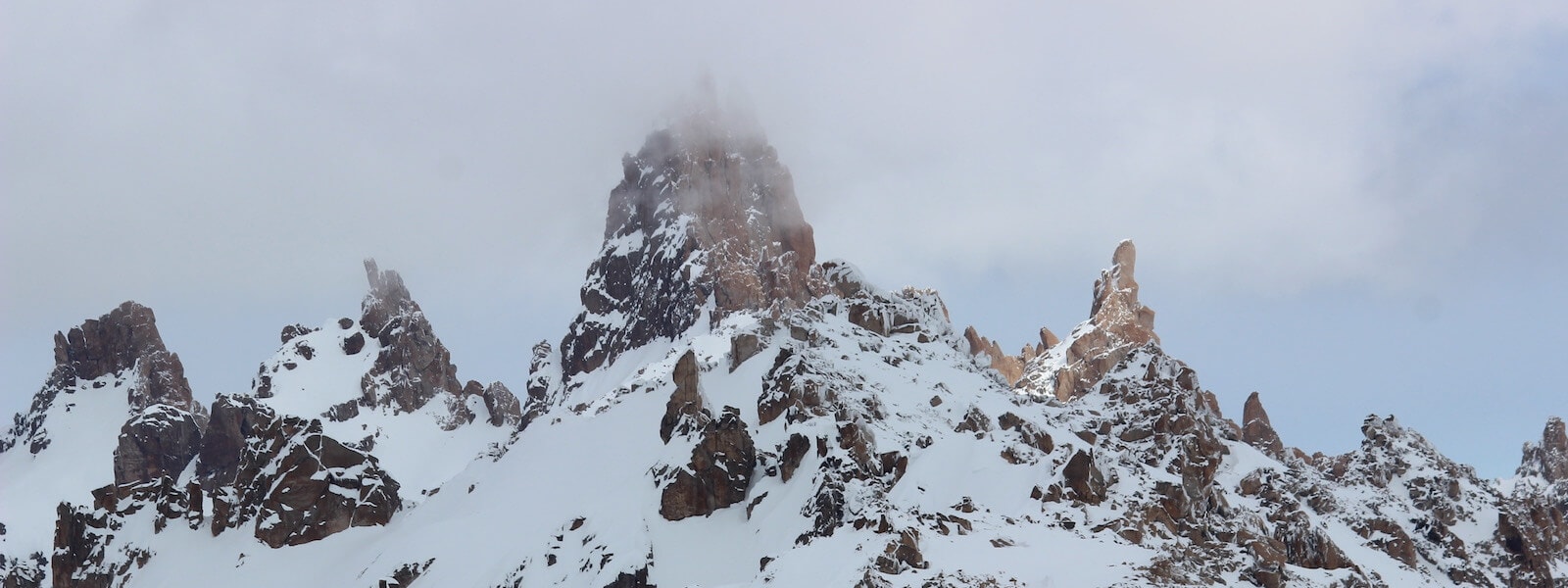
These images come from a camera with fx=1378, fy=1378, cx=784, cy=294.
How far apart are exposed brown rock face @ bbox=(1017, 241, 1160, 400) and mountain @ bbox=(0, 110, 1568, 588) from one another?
0.34m

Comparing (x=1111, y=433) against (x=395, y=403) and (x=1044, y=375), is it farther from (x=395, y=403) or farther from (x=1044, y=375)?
(x=395, y=403)

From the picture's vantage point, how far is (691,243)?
147875 millimetres

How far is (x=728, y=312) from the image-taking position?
132m

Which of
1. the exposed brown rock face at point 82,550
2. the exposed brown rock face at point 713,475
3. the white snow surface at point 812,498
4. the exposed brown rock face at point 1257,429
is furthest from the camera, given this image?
the exposed brown rock face at point 1257,429

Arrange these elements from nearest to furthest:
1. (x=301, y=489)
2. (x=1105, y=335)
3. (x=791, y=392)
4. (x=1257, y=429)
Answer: (x=791, y=392) → (x=301, y=489) → (x=1257, y=429) → (x=1105, y=335)

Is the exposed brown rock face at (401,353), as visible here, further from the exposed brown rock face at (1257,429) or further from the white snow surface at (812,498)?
the exposed brown rock face at (1257,429)

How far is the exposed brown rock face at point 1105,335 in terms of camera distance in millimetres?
131250

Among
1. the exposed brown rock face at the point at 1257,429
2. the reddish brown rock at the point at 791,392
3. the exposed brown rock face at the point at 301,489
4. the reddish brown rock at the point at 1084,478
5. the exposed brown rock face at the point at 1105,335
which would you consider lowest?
the reddish brown rock at the point at 1084,478

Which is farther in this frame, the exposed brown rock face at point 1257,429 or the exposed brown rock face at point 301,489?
the exposed brown rock face at point 1257,429

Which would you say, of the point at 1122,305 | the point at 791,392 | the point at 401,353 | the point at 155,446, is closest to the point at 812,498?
the point at 791,392

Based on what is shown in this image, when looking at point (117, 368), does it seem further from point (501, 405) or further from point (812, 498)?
point (812, 498)

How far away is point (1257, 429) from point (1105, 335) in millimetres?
17522

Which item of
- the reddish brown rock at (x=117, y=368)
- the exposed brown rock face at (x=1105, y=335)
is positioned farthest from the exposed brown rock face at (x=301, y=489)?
the reddish brown rock at (x=117, y=368)

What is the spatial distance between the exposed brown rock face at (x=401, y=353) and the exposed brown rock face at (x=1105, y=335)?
8298cm
